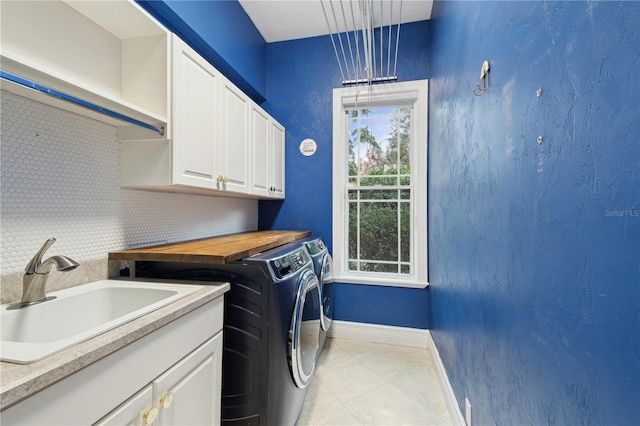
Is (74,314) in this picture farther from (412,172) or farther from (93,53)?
(412,172)

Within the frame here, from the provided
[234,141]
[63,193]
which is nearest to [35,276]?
[63,193]

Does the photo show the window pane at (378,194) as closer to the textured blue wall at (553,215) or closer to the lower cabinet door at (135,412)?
the textured blue wall at (553,215)

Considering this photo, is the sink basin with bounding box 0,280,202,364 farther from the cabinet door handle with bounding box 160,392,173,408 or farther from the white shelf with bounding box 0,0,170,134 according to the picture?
the white shelf with bounding box 0,0,170,134

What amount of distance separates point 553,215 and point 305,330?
1.31 m

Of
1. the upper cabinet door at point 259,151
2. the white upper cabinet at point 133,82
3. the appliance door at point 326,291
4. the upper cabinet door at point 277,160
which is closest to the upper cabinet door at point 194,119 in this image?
the white upper cabinet at point 133,82

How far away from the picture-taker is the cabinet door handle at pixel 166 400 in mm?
878

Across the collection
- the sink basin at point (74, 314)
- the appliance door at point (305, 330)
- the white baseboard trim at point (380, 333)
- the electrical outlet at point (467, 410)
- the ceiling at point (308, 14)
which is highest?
the ceiling at point (308, 14)

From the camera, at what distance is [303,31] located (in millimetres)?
2715

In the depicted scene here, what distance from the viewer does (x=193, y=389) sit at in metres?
1.03

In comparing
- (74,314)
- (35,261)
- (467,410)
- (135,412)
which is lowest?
(467,410)

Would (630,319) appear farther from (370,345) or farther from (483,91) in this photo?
(370,345)

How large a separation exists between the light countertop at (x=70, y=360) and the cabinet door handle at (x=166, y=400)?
236 mm

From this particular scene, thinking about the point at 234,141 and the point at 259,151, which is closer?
the point at 234,141

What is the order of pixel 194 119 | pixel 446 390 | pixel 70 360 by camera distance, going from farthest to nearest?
pixel 446 390
pixel 194 119
pixel 70 360
